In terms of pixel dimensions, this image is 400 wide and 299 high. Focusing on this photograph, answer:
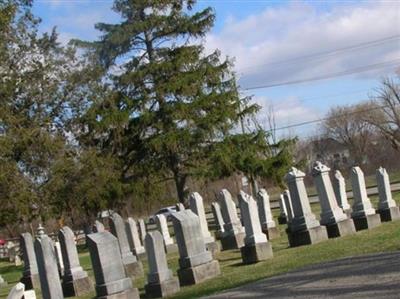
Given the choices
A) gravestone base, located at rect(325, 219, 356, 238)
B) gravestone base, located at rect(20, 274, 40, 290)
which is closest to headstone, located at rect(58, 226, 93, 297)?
gravestone base, located at rect(20, 274, 40, 290)

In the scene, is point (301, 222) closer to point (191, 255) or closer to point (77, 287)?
point (191, 255)


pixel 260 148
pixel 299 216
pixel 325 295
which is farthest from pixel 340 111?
pixel 325 295

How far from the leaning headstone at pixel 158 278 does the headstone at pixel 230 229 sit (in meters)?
6.98

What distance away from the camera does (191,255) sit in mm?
13406

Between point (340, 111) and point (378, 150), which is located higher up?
point (340, 111)

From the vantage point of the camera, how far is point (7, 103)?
901 inches

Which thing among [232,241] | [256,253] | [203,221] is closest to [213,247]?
[232,241]

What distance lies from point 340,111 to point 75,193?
7372 cm

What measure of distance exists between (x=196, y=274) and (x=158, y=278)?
89 cm

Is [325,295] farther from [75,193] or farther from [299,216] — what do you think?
[75,193]

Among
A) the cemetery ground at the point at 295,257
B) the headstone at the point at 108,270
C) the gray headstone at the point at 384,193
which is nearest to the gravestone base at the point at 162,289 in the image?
the cemetery ground at the point at 295,257

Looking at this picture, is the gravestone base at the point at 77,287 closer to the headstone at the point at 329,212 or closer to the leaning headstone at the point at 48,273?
the leaning headstone at the point at 48,273

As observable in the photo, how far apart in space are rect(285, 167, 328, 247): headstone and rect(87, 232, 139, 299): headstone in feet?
17.2

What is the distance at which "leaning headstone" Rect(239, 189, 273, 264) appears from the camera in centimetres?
1453
